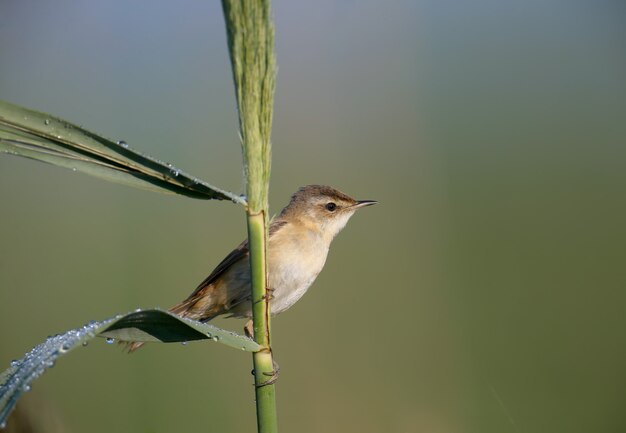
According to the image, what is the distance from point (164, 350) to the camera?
9.48 ft

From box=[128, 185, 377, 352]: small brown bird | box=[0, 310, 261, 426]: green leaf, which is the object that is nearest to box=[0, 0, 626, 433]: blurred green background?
box=[128, 185, 377, 352]: small brown bird

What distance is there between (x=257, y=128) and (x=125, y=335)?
12.4 inches

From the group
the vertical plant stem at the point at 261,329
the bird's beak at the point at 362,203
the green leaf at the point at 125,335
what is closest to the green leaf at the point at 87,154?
the vertical plant stem at the point at 261,329

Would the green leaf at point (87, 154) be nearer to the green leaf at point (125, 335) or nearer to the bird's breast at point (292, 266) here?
the green leaf at point (125, 335)

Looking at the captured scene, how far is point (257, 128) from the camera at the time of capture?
27.4 inches

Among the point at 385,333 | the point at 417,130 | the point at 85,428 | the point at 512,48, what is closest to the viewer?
the point at 85,428

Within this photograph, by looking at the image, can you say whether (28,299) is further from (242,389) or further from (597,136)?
(597,136)

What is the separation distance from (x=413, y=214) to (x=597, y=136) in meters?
1.37

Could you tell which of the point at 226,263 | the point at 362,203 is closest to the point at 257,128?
the point at 226,263

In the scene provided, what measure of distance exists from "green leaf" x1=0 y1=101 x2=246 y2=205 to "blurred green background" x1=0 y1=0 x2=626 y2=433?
1821 mm

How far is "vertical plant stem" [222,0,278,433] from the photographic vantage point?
2.10 feet

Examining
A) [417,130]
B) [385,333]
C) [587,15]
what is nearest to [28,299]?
[385,333]

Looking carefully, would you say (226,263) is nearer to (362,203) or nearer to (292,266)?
(292,266)

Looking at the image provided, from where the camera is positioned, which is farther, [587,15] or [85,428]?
→ [587,15]
